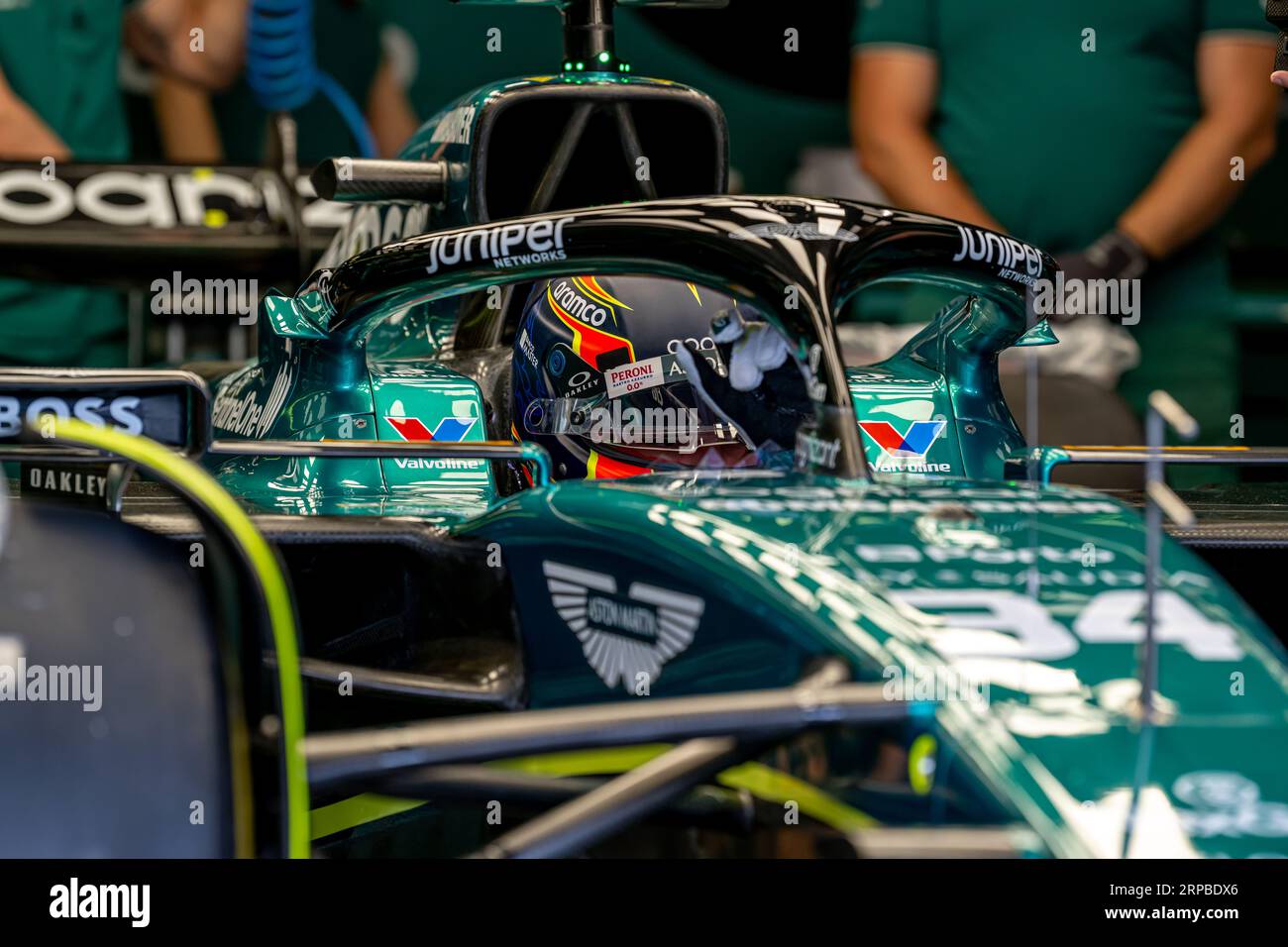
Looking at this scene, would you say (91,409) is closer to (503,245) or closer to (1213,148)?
(503,245)

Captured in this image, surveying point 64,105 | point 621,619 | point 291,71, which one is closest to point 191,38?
point 291,71

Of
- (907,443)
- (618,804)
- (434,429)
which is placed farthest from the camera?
(434,429)

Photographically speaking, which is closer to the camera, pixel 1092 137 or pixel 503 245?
pixel 503 245

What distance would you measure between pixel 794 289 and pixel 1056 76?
4.95 meters

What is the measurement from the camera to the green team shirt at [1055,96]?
6.28 metres

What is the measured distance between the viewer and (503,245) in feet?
6.32

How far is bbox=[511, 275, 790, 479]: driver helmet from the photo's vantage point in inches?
90.7

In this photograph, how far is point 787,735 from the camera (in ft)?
4.19

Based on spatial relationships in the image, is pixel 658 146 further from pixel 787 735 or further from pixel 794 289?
pixel 787 735

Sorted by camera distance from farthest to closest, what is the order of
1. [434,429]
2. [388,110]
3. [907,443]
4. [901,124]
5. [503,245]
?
[388,110], [901,124], [434,429], [907,443], [503,245]

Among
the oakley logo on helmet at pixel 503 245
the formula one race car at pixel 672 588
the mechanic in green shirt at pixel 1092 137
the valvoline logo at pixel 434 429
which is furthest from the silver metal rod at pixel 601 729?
the mechanic in green shirt at pixel 1092 137

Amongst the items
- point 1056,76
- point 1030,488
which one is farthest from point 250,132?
point 1030,488

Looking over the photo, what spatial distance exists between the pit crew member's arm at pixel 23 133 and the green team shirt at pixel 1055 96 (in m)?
3.20

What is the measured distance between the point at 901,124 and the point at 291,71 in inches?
96.7
